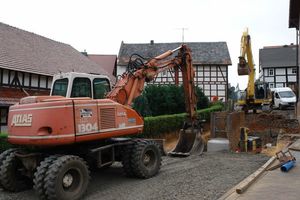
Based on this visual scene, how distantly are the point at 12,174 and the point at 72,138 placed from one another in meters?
1.91

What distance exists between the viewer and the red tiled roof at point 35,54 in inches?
952

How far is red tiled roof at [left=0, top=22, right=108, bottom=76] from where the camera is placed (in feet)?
79.4

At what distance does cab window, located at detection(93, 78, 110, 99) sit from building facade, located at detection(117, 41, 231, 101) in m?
31.9

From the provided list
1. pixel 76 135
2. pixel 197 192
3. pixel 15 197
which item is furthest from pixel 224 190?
pixel 15 197

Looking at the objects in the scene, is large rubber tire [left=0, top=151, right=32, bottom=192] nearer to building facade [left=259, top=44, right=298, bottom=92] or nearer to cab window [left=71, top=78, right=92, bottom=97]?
cab window [left=71, top=78, right=92, bottom=97]

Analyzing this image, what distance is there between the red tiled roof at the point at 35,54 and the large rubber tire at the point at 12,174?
49.4ft

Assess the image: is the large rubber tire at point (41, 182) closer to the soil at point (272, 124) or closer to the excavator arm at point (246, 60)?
the soil at point (272, 124)

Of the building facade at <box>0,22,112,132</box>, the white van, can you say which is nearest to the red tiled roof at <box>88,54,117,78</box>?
the building facade at <box>0,22,112,132</box>

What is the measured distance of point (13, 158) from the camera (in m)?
8.46

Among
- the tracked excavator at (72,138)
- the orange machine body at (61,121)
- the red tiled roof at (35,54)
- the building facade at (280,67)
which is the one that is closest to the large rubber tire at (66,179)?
the tracked excavator at (72,138)

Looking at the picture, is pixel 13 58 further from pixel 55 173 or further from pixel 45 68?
pixel 55 173

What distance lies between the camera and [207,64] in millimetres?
45031

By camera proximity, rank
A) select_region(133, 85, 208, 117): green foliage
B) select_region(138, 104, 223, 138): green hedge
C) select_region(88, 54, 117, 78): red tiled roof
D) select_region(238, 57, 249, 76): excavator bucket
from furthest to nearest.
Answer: select_region(88, 54, 117, 78): red tiled roof < select_region(133, 85, 208, 117): green foliage < select_region(238, 57, 249, 76): excavator bucket < select_region(138, 104, 223, 138): green hedge

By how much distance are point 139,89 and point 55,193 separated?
4.54 meters
